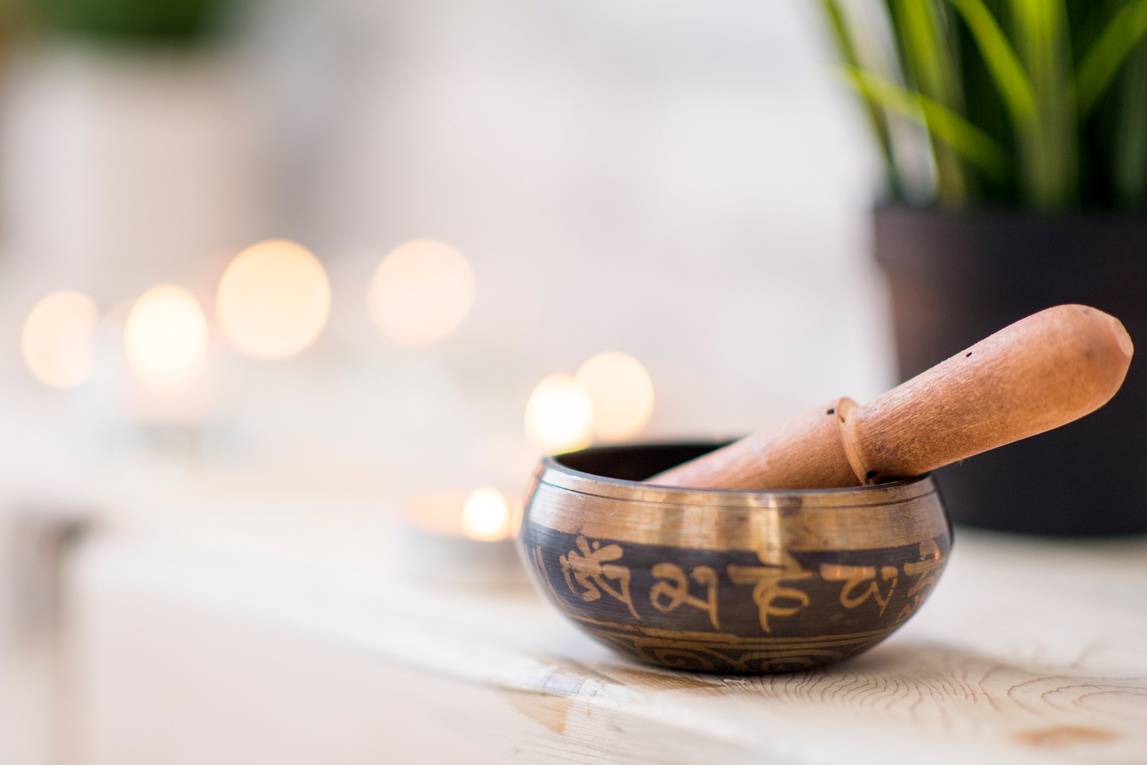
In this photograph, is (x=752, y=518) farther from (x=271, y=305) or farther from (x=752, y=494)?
(x=271, y=305)

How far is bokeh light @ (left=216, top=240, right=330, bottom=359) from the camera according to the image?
134 centimetres

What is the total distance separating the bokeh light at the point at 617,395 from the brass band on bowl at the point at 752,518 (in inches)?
18.5

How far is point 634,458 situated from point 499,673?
0.11 m

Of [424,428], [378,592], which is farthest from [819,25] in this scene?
[378,592]

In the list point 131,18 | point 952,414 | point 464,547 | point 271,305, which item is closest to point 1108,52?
point 952,414

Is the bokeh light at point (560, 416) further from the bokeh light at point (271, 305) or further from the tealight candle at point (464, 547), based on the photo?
the bokeh light at point (271, 305)

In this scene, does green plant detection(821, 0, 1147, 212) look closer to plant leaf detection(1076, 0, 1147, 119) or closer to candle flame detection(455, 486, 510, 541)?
plant leaf detection(1076, 0, 1147, 119)

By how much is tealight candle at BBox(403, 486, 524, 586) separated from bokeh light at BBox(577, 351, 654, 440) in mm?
271

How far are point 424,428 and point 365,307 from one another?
0.46 meters

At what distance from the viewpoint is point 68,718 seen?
688mm

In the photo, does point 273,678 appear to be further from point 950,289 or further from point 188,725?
point 950,289

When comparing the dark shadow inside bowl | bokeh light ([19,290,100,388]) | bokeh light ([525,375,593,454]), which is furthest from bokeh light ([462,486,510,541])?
bokeh light ([19,290,100,388])

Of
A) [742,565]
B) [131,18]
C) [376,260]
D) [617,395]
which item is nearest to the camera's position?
[742,565]

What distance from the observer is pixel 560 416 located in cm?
85
